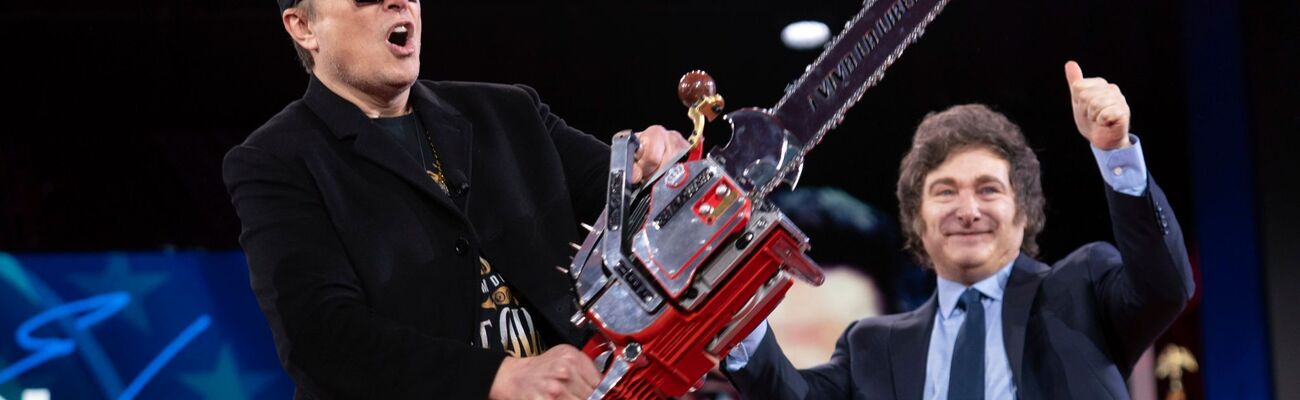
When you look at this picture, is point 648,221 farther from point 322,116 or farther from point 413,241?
point 322,116

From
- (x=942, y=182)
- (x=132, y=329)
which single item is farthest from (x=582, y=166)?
(x=132, y=329)

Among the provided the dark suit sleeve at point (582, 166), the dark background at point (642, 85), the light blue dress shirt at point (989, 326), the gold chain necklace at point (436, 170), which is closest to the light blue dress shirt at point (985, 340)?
the light blue dress shirt at point (989, 326)

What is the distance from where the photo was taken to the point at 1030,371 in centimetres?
283

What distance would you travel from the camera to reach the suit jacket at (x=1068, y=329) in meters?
2.66

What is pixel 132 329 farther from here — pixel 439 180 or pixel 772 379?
pixel 439 180

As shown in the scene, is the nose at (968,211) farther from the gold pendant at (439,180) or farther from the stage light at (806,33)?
the gold pendant at (439,180)

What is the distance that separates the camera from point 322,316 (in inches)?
62.2

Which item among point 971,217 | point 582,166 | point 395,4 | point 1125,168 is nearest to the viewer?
point 395,4

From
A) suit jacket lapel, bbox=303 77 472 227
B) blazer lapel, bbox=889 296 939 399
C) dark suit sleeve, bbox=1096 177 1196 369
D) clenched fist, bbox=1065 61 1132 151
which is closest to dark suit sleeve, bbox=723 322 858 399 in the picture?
blazer lapel, bbox=889 296 939 399

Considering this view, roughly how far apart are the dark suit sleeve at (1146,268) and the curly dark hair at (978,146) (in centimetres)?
39

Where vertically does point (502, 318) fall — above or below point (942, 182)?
below

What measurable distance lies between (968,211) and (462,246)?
5.38 feet

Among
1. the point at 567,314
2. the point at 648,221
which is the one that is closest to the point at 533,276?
the point at 567,314

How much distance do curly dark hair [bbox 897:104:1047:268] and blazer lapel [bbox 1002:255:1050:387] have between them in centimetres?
14
